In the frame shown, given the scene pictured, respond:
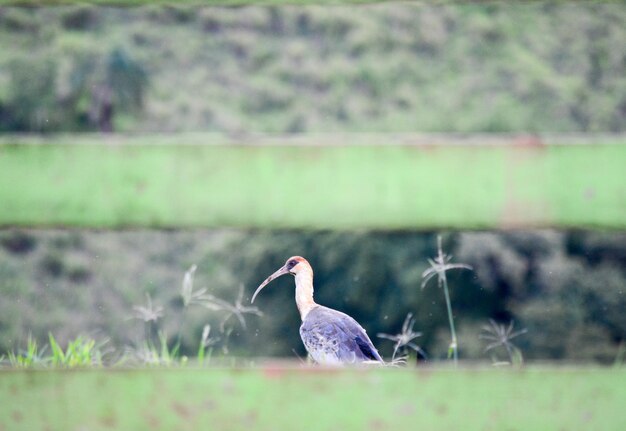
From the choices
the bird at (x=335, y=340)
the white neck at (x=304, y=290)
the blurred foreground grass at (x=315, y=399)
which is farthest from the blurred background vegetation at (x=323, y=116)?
the blurred foreground grass at (x=315, y=399)

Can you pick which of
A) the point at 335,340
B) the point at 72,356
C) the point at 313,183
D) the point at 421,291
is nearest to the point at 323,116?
the point at 421,291

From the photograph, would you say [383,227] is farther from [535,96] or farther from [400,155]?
[535,96]

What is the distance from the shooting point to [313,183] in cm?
143

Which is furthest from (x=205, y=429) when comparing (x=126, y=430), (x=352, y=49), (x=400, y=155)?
(x=352, y=49)

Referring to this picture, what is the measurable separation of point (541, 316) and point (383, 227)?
594cm

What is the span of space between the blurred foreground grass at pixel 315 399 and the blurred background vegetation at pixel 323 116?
536cm

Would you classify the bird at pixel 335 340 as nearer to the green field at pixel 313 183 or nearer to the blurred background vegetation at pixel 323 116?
the green field at pixel 313 183

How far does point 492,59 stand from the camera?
8.43 m

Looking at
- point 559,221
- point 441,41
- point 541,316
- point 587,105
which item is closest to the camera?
point 559,221

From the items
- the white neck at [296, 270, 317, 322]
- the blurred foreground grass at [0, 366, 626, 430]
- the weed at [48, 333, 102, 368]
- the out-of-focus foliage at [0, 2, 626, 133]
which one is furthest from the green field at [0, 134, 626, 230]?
the out-of-focus foliage at [0, 2, 626, 133]

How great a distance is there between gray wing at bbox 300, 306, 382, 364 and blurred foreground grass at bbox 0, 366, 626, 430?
2002mm

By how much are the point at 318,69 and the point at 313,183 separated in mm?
7437

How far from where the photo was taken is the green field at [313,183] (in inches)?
55.7

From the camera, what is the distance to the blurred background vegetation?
7137 millimetres
